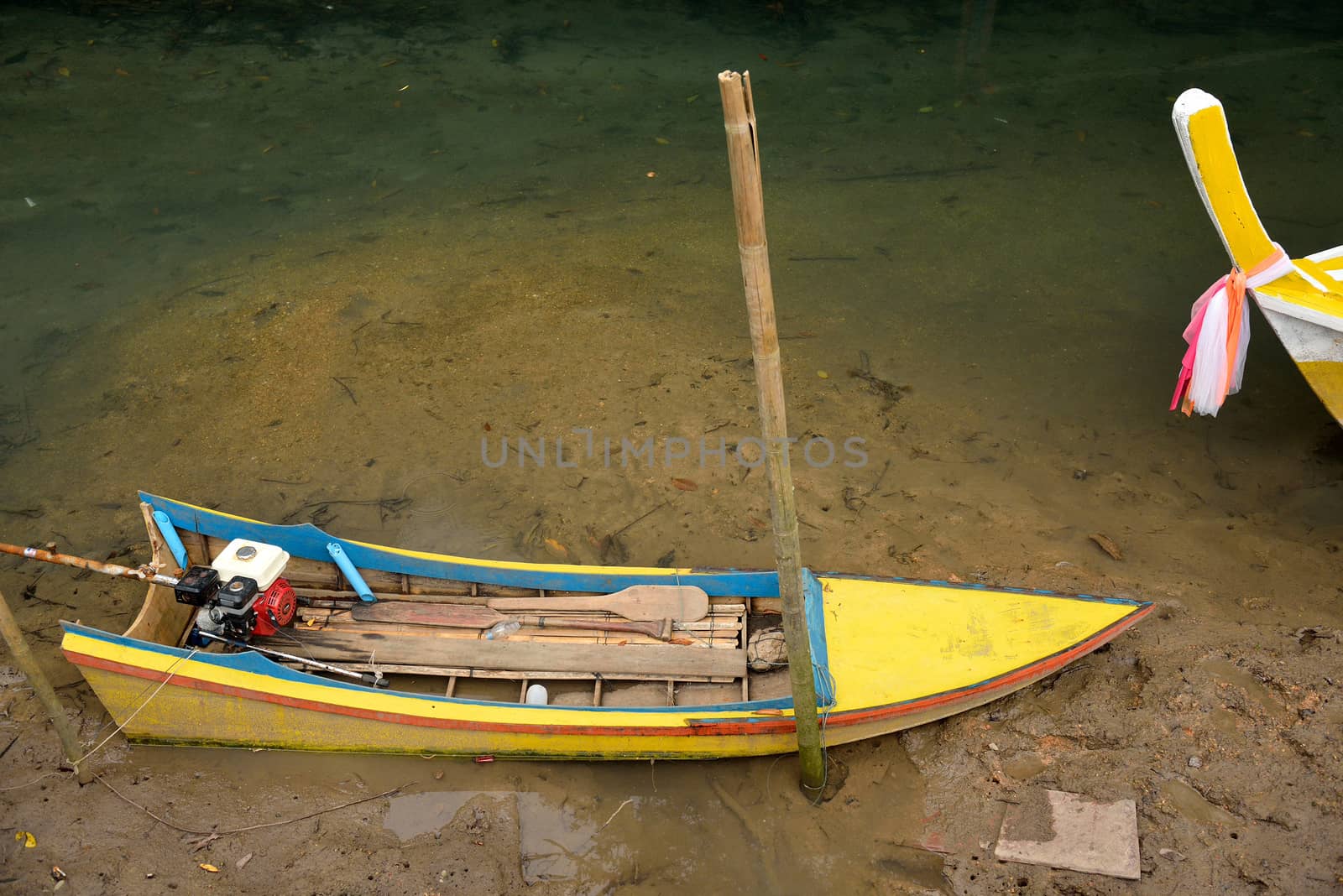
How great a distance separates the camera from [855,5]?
1084 centimetres

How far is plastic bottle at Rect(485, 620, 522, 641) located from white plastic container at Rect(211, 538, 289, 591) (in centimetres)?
91

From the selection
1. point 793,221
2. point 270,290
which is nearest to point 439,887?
point 270,290

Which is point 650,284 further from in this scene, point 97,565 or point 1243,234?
point 97,565

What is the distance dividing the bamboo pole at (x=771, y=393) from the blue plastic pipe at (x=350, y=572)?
1972 mm

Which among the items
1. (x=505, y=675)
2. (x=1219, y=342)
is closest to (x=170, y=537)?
(x=505, y=675)

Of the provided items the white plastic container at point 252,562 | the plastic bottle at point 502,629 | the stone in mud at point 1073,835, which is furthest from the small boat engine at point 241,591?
the stone in mud at point 1073,835

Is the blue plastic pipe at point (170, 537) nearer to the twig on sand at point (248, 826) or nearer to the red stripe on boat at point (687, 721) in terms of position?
the red stripe on boat at point (687, 721)

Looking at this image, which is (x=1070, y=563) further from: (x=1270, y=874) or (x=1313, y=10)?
(x=1313, y=10)

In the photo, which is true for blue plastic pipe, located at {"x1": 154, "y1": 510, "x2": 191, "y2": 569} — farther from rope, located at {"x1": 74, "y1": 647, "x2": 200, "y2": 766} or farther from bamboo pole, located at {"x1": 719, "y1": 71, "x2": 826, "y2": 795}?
bamboo pole, located at {"x1": 719, "y1": 71, "x2": 826, "y2": 795}

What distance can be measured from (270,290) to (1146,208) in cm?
625

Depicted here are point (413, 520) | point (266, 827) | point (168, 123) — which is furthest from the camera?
point (168, 123)

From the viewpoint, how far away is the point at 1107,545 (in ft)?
16.7

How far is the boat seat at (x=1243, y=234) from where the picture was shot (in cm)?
464

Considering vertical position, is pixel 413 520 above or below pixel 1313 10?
below
